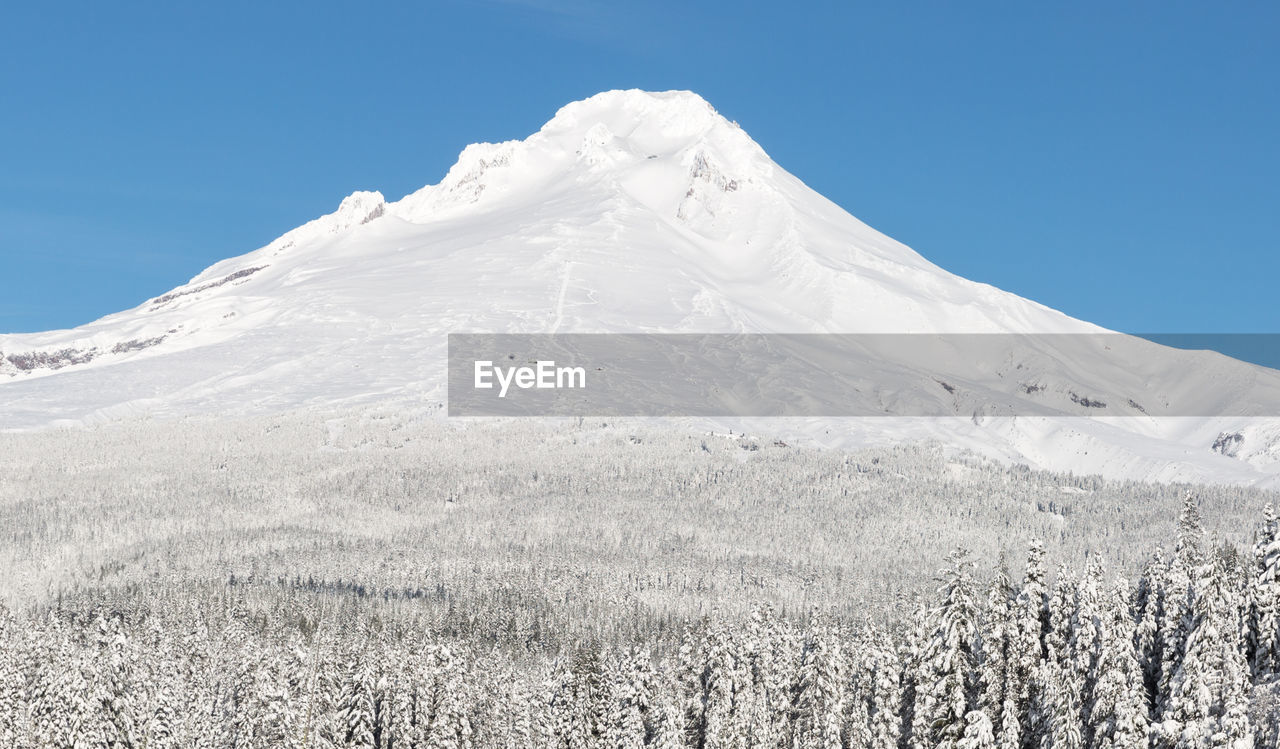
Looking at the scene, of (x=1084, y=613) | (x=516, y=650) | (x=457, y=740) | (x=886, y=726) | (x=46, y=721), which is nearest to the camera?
(x=1084, y=613)

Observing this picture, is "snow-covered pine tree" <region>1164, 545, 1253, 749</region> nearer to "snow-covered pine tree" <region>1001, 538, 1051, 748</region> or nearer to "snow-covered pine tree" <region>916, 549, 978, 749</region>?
"snow-covered pine tree" <region>1001, 538, 1051, 748</region>

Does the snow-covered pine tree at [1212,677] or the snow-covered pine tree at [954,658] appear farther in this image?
the snow-covered pine tree at [954,658]

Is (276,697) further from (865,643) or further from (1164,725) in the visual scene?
(1164,725)

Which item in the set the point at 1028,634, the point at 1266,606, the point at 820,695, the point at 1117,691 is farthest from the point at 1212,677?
the point at 820,695

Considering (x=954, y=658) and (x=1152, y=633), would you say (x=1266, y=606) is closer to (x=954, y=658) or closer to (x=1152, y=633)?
(x=1152, y=633)

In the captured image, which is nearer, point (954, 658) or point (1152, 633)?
point (954, 658)

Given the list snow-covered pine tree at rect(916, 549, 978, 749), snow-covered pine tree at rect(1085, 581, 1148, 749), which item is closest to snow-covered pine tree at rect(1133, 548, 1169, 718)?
snow-covered pine tree at rect(1085, 581, 1148, 749)

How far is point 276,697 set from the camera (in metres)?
89.3

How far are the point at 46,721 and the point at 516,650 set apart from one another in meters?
96.7

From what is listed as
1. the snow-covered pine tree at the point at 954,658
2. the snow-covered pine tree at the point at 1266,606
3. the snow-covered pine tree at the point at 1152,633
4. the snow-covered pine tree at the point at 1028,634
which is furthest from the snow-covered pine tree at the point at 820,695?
the snow-covered pine tree at the point at 1266,606

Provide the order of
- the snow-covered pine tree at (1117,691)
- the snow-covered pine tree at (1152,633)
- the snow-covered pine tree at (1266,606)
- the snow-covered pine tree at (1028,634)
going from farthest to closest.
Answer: the snow-covered pine tree at (1152,633), the snow-covered pine tree at (1028,634), the snow-covered pine tree at (1117,691), the snow-covered pine tree at (1266,606)

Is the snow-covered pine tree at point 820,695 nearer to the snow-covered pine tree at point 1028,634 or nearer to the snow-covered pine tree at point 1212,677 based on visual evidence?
the snow-covered pine tree at point 1028,634

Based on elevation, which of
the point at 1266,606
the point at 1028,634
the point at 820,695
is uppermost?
the point at 1266,606

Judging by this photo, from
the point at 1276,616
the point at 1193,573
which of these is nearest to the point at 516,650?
the point at 1193,573
